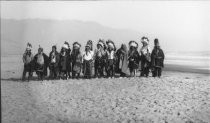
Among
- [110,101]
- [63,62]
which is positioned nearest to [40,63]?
[63,62]

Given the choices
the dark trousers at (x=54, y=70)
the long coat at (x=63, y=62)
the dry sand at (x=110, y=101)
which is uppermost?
the long coat at (x=63, y=62)

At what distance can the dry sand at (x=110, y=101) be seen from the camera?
24.6 ft

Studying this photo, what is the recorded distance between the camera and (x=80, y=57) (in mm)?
10656

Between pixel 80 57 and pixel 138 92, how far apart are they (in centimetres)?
249

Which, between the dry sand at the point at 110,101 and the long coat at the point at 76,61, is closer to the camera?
the dry sand at the point at 110,101

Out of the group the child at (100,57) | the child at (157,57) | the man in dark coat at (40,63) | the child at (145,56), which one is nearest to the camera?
the child at (157,57)

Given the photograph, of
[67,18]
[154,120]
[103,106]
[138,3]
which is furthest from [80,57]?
[154,120]

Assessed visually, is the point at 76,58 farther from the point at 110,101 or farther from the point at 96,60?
the point at 110,101

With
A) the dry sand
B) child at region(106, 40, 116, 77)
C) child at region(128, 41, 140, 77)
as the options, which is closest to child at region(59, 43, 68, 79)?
the dry sand

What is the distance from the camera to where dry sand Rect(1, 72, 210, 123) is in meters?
7.51

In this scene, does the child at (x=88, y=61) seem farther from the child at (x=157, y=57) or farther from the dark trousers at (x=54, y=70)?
the child at (x=157, y=57)

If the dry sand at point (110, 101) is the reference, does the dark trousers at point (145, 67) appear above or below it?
above

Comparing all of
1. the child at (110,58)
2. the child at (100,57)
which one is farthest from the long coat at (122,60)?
the child at (100,57)

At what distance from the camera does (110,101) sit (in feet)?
27.0
